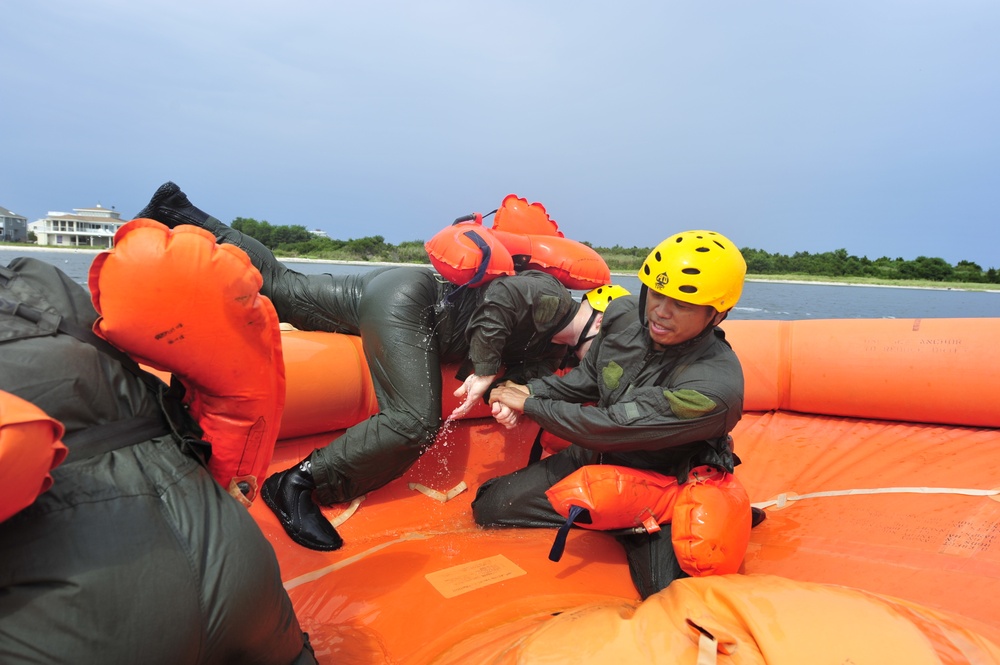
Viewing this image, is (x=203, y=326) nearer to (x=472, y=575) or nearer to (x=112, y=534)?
(x=112, y=534)

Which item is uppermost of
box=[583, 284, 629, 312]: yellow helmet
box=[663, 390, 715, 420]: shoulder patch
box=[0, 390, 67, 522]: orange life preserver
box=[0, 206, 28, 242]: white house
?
box=[583, 284, 629, 312]: yellow helmet

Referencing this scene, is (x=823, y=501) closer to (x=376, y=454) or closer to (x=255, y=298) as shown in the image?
(x=376, y=454)

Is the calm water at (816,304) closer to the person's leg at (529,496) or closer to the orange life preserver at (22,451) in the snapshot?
the person's leg at (529,496)

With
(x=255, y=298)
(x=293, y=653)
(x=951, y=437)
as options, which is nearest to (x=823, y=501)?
(x=951, y=437)

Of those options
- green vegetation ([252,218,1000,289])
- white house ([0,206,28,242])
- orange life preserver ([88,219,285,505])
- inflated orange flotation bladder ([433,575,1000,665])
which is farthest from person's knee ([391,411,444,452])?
white house ([0,206,28,242])

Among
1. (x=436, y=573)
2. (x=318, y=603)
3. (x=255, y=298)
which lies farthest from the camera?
(x=436, y=573)

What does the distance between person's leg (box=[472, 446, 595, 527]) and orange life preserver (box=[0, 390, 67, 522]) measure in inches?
80.4

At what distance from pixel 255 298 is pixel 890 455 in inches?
119

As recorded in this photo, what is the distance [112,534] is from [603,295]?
7.60 feet

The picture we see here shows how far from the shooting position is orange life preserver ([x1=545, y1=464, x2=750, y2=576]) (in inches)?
81.4

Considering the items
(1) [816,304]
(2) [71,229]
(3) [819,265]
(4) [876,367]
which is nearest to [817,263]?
(3) [819,265]

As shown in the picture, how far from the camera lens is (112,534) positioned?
3.41ft

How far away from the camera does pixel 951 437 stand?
3088 mm

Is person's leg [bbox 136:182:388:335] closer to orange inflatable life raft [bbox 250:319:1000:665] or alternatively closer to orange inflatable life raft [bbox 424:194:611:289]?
orange inflatable life raft [bbox 250:319:1000:665]
